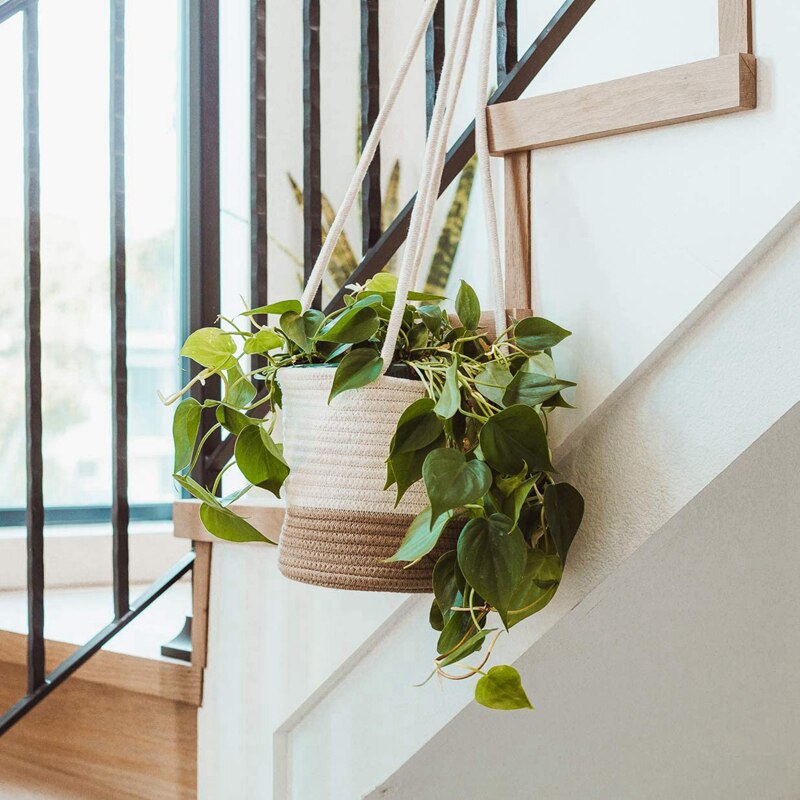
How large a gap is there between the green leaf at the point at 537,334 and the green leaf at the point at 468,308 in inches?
1.6

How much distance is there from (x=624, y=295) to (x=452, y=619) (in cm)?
30

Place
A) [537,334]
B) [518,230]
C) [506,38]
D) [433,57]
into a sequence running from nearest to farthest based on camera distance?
[537,334] → [518,230] → [506,38] → [433,57]

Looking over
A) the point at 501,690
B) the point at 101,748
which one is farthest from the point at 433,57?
the point at 101,748

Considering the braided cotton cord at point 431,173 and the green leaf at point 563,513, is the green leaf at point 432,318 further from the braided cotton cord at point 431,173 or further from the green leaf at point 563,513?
the green leaf at point 563,513

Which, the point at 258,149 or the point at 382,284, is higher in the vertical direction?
the point at 258,149

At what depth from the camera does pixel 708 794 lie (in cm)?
134

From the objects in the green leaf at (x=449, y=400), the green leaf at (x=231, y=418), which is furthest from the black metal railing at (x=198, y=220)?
the green leaf at (x=449, y=400)

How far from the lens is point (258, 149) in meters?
1.24

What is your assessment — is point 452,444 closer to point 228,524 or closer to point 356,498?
point 356,498

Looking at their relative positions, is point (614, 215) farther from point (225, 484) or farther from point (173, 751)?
point (225, 484)

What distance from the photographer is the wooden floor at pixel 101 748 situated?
1.18 meters

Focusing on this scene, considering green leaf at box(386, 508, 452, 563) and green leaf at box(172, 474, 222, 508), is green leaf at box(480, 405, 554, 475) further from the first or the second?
green leaf at box(172, 474, 222, 508)

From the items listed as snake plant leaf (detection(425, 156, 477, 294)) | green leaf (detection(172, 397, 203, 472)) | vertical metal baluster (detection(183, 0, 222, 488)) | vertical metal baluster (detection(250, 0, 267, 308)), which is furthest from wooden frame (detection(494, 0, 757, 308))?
snake plant leaf (detection(425, 156, 477, 294))

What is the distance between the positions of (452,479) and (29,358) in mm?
787
